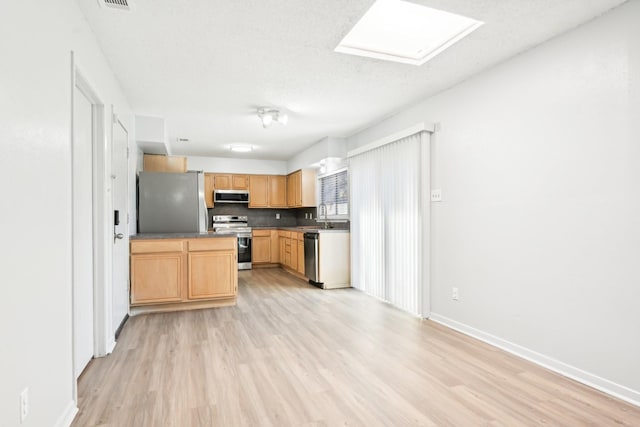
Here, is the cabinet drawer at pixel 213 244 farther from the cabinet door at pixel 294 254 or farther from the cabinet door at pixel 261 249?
the cabinet door at pixel 261 249

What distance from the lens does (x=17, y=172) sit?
1370 mm


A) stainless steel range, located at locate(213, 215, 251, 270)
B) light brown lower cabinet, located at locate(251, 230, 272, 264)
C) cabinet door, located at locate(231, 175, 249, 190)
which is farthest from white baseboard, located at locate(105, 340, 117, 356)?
cabinet door, located at locate(231, 175, 249, 190)

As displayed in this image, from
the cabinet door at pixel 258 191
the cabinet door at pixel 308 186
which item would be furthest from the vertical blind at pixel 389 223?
the cabinet door at pixel 258 191

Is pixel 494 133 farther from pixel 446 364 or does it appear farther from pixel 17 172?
pixel 17 172

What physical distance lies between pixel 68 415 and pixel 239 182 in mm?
6257

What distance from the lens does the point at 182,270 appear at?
4.14 metres

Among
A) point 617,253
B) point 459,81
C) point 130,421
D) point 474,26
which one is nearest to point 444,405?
point 617,253

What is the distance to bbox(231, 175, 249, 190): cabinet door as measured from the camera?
25.6ft

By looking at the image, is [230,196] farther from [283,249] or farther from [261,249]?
[283,249]

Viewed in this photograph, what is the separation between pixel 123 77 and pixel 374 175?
10.2 ft

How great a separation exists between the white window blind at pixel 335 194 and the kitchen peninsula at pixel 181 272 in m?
2.28

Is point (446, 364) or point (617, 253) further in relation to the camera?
point (446, 364)

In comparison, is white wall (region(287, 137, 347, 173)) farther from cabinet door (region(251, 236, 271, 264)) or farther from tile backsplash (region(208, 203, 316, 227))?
cabinet door (region(251, 236, 271, 264))

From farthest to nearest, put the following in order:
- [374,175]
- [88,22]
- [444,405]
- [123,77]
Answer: [374,175], [123,77], [88,22], [444,405]
